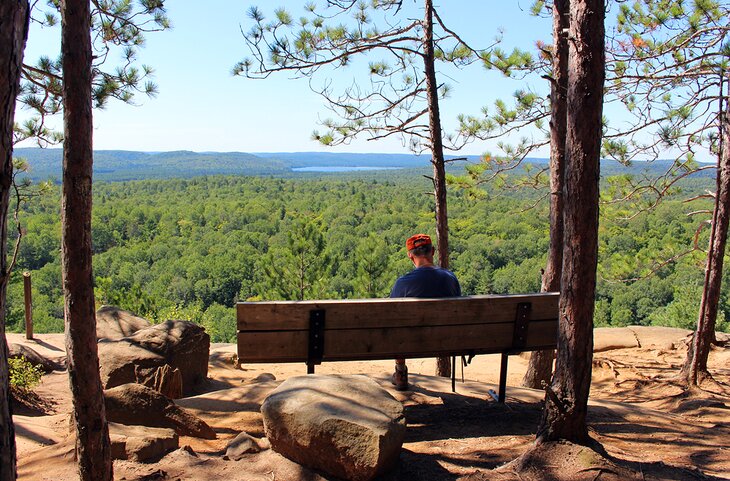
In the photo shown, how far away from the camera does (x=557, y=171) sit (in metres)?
5.24

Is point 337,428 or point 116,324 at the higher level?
point 337,428

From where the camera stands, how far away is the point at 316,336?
3.54m

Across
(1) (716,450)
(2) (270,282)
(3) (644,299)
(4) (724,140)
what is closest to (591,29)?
(1) (716,450)

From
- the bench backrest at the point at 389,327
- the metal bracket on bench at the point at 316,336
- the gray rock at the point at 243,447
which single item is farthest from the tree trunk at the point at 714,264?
the gray rock at the point at 243,447

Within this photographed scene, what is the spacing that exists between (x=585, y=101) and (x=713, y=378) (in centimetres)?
459

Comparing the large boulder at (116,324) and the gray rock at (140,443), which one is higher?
the gray rock at (140,443)

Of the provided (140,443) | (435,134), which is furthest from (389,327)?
(435,134)

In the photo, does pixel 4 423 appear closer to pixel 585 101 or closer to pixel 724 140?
pixel 585 101

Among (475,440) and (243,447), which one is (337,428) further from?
(475,440)

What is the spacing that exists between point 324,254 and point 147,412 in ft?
59.0

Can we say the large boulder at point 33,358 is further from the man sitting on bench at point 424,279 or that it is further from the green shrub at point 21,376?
the man sitting on bench at point 424,279

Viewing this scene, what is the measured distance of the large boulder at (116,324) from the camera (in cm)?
700

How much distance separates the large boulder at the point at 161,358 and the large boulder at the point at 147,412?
1410 millimetres

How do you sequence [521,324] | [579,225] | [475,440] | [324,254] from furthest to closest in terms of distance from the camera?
[324,254] → [521,324] → [475,440] → [579,225]
